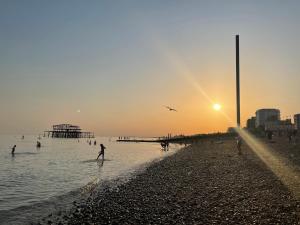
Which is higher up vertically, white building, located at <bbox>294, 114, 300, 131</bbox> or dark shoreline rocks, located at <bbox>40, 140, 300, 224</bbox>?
white building, located at <bbox>294, 114, 300, 131</bbox>

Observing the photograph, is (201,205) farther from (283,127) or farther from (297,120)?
(297,120)

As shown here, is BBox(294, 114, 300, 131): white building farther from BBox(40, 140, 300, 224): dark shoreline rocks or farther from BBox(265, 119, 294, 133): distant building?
BBox(40, 140, 300, 224): dark shoreline rocks

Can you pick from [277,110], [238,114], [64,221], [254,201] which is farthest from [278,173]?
[277,110]

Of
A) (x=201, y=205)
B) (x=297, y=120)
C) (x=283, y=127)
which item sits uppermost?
(x=297, y=120)

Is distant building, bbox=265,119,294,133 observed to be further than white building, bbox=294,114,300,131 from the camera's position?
No

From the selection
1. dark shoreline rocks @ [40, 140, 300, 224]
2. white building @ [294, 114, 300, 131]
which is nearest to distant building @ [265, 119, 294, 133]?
white building @ [294, 114, 300, 131]

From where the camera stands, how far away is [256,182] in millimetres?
18406

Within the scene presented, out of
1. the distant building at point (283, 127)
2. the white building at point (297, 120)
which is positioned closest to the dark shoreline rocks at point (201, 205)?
the distant building at point (283, 127)

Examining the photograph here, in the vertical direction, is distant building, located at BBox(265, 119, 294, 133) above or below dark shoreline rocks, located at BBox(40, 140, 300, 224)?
above

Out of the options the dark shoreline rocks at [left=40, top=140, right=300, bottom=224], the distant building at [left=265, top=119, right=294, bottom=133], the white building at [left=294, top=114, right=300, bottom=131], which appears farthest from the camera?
the white building at [left=294, top=114, right=300, bottom=131]

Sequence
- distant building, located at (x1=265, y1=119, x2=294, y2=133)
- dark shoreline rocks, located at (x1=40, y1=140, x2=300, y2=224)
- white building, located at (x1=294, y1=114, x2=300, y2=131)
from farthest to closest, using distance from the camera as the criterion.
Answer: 1. white building, located at (x1=294, y1=114, x2=300, y2=131)
2. distant building, located at (x1=265, y1=119, x2=294, y2=133)
3. dark shoreline rocks, located at (x1=40, y1=140, x2=300, y2=224)

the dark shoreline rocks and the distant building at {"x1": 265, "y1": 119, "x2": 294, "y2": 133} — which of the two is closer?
the dark shoreline rocks

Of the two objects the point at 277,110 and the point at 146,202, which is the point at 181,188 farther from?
the point at 277,110

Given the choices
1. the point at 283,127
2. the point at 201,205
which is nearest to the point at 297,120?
the point at 283,127
